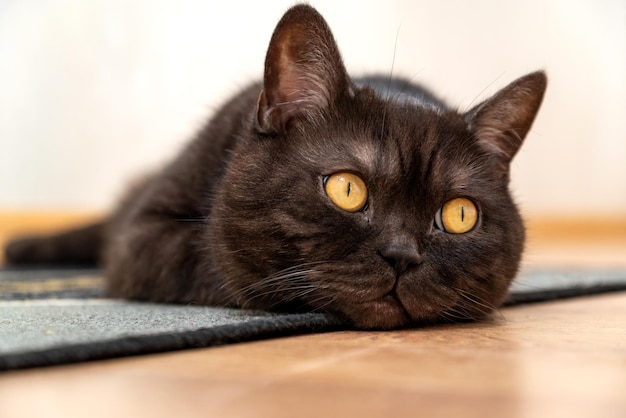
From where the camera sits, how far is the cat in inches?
45.1

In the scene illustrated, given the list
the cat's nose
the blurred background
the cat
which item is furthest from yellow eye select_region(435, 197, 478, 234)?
the blurred background

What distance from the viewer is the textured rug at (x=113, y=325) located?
86 centimetres

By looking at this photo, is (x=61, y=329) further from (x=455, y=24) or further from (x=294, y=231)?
(x=455, y=24)

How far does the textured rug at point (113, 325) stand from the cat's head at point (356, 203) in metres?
0.09

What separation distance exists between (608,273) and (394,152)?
1.34 m

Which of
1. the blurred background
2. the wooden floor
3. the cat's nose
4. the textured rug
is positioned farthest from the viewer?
the blurred background

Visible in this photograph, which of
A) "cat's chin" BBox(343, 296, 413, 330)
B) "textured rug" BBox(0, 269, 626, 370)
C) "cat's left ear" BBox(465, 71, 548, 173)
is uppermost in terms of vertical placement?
"cat's left ear" BBox(465, 71, 548, 173)

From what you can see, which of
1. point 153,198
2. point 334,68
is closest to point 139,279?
point 153,198

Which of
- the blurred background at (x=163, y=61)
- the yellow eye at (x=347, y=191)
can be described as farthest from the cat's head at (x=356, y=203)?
the blurred background at (x=163, y=61)

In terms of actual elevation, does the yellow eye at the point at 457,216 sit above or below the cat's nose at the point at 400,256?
above

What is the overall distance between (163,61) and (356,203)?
2631 millimetres

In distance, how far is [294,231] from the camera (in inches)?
46.3

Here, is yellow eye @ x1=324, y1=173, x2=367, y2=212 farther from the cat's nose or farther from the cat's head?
the cat's nose

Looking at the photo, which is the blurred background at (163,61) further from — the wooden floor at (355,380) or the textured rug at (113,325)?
the wooden floor at (355,380)
